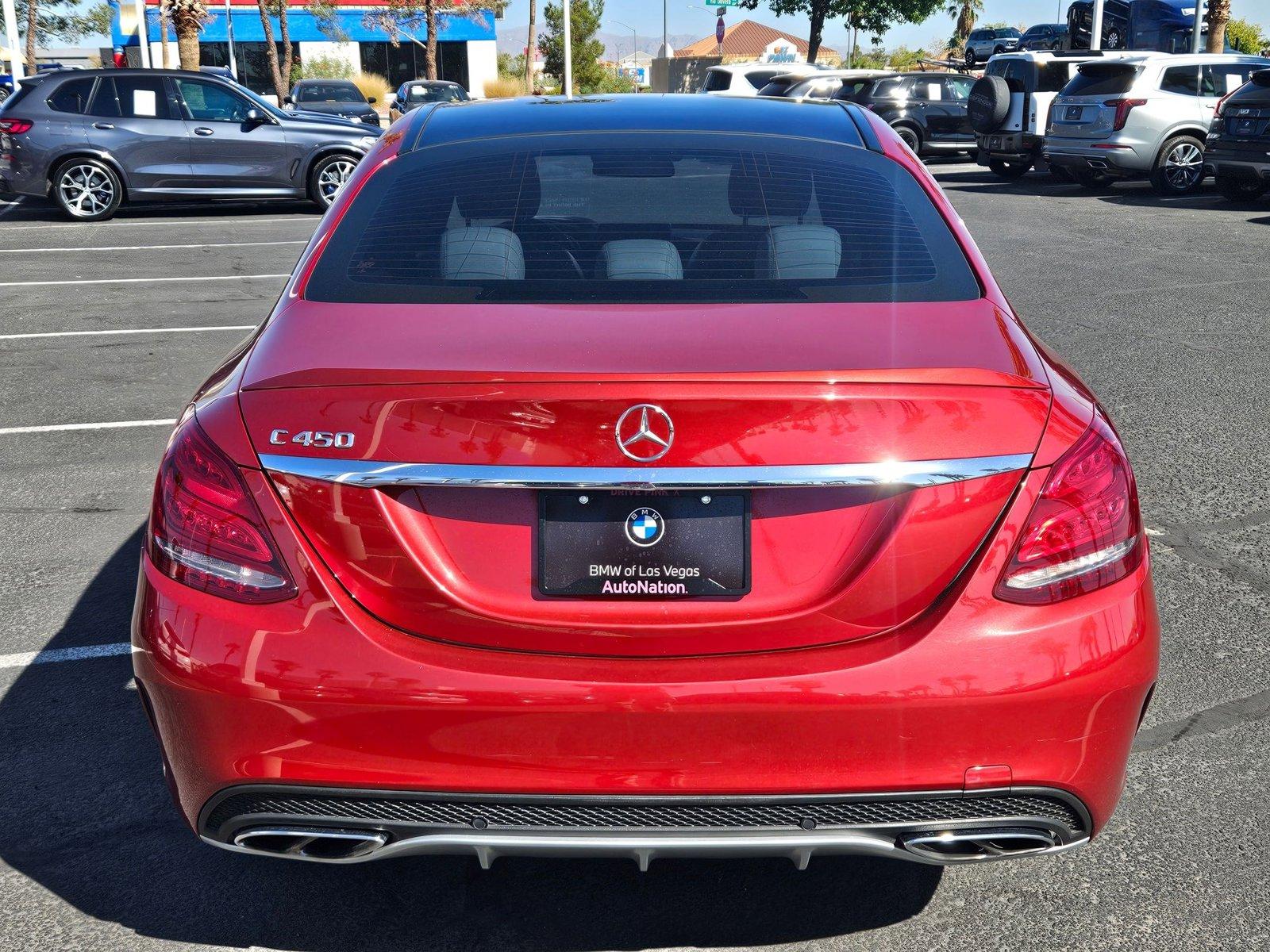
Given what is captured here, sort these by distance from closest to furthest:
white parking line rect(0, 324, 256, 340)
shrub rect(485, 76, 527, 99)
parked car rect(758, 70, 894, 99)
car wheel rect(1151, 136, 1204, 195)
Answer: white parking line rect(0, 324, 256, 340)
car wheel rect(1151, 136, 1204, 195)
parked car rect(758, 70, 894, 99)
shrub rect(485, 76, 527, 99)

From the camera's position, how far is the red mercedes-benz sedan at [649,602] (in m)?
2.29

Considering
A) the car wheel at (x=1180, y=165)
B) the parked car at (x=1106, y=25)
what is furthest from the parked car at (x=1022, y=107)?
the parked car at (x=1106, y=25)

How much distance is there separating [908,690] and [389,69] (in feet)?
214

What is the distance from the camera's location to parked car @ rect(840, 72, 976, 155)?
25750 mm

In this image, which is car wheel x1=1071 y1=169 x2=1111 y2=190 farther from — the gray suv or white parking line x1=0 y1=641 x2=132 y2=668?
white parking line x1=0 y1=641 x2=132 y2=668

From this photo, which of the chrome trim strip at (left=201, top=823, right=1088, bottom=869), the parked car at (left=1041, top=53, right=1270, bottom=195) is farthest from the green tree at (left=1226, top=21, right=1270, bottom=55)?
the chrome trim strip at (left=201, top=823, right=1088, bottom=869)

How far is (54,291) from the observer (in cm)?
1130

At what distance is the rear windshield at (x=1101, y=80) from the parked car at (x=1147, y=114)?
11 mm

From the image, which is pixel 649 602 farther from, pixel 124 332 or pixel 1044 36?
pixel 1044 36

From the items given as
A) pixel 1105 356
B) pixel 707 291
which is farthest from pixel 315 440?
pixel 1105 356

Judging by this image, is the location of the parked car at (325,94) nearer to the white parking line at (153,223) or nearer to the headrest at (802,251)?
the white parking line at (153,223)

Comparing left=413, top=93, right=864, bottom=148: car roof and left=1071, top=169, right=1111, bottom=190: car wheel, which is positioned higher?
left=413, top=93, right=864, bottom=148: car roof

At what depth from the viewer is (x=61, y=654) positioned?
13.6 feet

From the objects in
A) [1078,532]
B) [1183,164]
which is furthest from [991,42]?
[1078,532]
